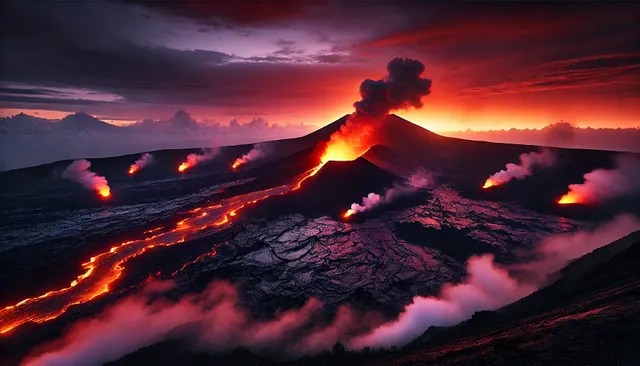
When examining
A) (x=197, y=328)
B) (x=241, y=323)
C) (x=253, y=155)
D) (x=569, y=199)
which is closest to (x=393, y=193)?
(x=569, y=199)

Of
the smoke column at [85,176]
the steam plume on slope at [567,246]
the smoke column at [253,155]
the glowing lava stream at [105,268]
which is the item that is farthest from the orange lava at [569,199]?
the smoke column at [85,176]

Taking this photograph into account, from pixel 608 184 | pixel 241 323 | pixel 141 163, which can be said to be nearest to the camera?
pixel 241 323

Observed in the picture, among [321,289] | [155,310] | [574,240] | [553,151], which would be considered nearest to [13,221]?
[155,310]

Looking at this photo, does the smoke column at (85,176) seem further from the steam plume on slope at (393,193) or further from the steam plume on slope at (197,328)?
the steam plume on slope at (197,328)

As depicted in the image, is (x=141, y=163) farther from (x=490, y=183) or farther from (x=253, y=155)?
(x=490, y=183)

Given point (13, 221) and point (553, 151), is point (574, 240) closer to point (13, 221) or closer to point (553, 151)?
point (553, 151)
